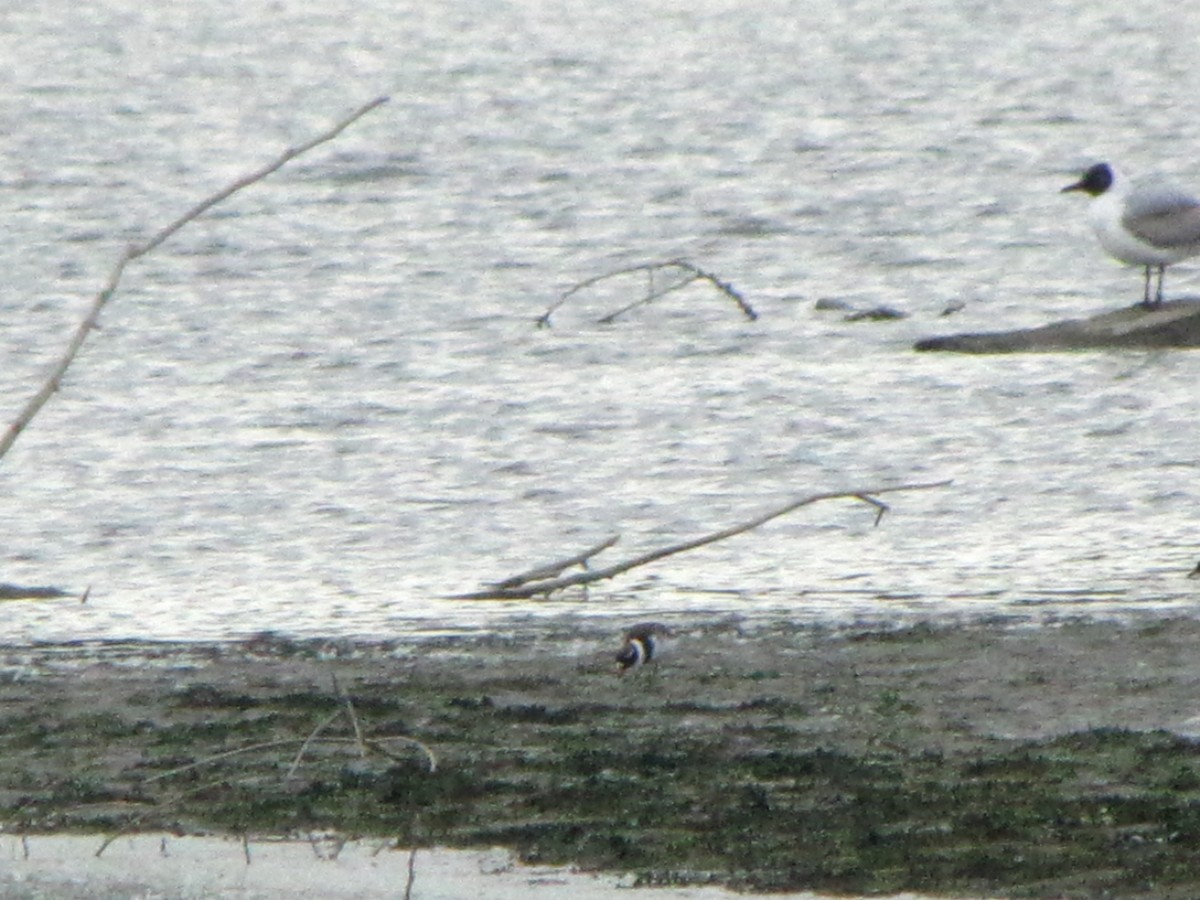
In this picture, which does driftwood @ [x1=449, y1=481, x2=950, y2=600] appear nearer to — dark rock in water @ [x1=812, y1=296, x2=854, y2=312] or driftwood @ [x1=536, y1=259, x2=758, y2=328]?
driftwood @ [x1=536, y1=259, x2=758, y2=328]

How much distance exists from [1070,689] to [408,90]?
1737 centimetres

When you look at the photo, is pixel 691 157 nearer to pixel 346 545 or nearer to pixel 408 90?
pixel 408 90

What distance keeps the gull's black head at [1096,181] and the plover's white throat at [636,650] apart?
8.41m

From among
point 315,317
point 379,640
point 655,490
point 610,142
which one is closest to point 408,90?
point 610,142

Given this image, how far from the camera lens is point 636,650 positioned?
233 inches

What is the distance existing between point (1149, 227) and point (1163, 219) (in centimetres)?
11

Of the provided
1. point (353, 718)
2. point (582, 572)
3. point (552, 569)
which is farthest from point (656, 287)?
point (353, 718)

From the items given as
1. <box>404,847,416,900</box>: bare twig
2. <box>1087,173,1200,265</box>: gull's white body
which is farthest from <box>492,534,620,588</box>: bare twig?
<box>1087,173,1200,265</box>: gull's white body

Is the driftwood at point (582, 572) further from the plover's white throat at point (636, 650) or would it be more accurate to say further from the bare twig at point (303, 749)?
the bare twig at point (303, 749)

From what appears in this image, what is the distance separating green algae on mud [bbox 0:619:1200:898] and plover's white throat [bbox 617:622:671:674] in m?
0.06

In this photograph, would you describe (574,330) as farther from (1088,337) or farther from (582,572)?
(582,572)

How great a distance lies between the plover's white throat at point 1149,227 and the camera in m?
12.4

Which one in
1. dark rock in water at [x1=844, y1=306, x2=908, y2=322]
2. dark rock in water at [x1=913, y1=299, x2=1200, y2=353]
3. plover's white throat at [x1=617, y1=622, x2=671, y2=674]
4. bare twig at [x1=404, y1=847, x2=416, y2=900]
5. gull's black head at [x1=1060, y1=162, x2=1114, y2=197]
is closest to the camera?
bare twig at [x1=404, y1=847, x2=416, y2=900]

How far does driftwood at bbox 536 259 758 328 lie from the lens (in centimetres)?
1242
